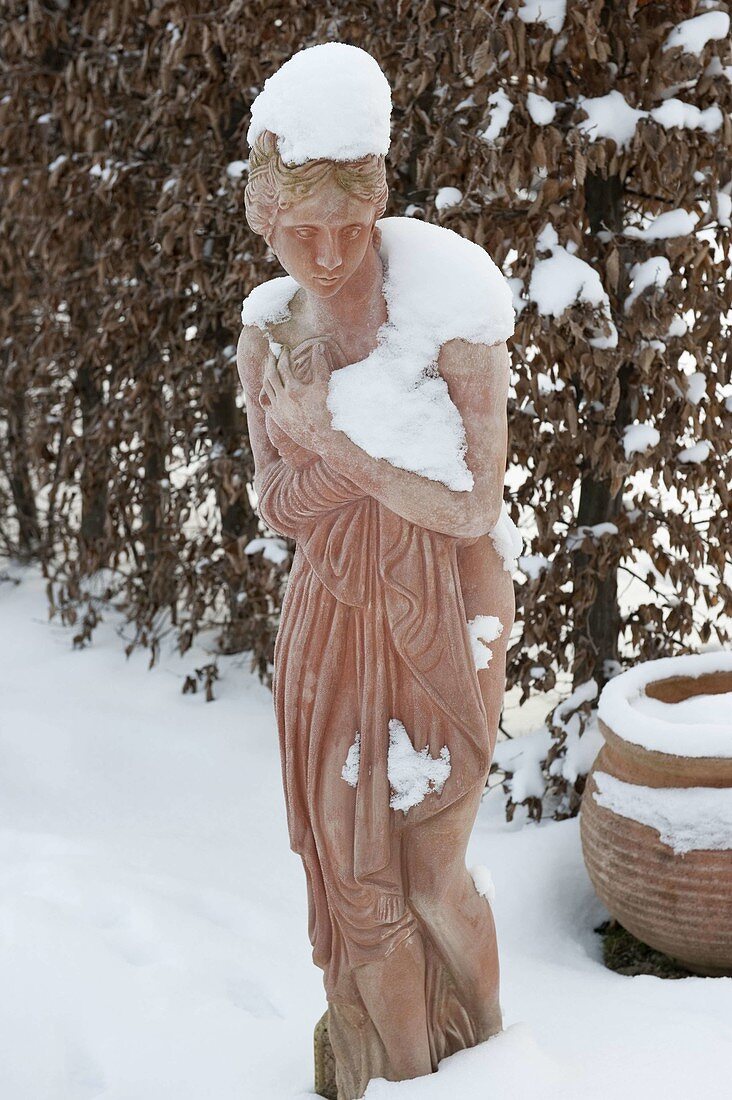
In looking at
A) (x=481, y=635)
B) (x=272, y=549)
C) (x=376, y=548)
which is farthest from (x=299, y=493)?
(x=272, y=549)

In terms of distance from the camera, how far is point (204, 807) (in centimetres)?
371

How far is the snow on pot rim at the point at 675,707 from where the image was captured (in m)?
2.68

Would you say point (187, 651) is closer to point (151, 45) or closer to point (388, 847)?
point (151, 45)

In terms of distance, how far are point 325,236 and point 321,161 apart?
10 centimetres

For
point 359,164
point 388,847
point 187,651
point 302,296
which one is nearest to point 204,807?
point 187,651

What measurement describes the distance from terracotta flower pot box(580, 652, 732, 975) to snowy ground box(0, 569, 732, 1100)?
136mm

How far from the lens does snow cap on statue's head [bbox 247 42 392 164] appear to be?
1.58 meters

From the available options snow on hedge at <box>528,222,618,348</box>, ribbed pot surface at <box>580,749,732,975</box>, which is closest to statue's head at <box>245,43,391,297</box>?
snow on hedge at <box>528,222,618,348</box>

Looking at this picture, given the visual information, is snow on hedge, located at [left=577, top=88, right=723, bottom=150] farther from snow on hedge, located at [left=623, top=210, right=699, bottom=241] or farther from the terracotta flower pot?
the terracotta flower pot

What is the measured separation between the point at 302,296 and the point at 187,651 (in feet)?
9.76

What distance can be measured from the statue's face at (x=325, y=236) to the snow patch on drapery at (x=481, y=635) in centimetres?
56

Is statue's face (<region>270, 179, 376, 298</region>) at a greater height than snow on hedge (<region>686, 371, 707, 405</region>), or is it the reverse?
statue's face (<region>270, 179, 376, 298</region>)

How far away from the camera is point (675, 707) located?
117 inches

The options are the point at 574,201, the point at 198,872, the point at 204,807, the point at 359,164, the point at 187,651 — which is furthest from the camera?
the point at 187,651
